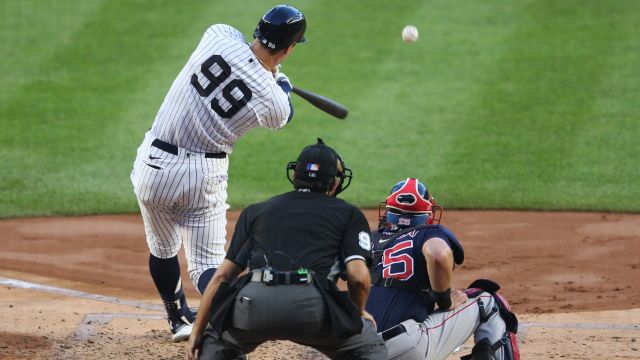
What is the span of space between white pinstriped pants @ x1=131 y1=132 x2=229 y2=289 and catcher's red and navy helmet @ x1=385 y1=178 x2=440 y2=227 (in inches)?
37.7

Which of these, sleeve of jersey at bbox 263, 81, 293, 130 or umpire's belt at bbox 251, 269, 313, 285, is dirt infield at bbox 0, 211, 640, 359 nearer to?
sleeve of jersey at bbox 263, 81, 293, 130

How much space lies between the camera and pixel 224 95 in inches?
219

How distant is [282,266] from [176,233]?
1707 millimetres

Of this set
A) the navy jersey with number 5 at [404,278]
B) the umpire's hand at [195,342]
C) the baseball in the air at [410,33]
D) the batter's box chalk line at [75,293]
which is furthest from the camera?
the baseball in the air at [410,33]

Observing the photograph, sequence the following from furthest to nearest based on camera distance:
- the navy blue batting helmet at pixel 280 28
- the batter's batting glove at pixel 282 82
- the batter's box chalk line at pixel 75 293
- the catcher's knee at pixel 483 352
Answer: the batter's box chalk line at pixel 75 293
the batter's batting glove at pixel 282 82
the navy blue batting helmet at pixel 280 28
the catcher's knee at pixel 483 352

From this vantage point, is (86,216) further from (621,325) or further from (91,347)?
(621,325)

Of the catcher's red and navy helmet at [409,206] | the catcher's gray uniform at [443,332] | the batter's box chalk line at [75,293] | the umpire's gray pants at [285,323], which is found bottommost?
the batter's box chalk line at [75,293]

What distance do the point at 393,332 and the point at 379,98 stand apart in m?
7.15

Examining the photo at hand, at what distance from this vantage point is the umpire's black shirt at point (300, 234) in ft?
14.6

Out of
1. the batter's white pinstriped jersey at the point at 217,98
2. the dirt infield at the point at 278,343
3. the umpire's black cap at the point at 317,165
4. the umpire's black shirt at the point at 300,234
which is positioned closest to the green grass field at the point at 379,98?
the dirt infield at the point at 278,343

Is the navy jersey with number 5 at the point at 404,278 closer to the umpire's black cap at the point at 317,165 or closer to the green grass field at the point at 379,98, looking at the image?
the umpire's black cap at the point at 317,165

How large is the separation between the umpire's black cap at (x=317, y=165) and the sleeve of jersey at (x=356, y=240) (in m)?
0.20

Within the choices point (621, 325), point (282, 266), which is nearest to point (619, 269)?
point (621, 325)

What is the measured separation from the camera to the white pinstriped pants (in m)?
5.63
